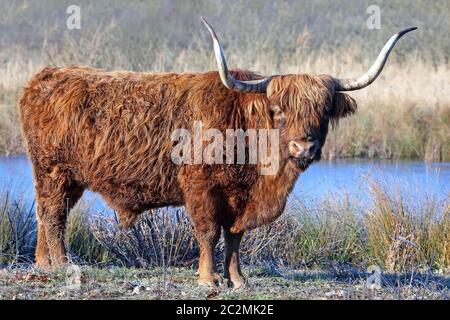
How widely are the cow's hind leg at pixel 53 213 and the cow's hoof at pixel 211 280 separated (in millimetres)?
1265

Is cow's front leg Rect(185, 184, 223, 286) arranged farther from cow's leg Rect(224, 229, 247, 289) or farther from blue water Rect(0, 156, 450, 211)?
blue water Rect(0, 156, 450, 211)

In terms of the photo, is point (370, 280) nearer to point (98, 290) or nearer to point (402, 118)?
point (98, 290)

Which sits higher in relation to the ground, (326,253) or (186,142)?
(186,142)

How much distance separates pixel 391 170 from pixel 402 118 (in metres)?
3.37

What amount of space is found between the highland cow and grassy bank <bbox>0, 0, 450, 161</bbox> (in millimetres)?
8365

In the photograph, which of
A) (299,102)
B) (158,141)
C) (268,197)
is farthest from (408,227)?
(158,141)

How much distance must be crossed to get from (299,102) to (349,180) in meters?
5.91

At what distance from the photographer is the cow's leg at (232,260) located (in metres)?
8.18

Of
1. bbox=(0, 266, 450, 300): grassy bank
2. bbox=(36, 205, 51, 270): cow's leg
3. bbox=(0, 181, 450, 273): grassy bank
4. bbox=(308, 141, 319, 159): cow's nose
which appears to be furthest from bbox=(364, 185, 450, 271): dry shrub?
bbox=(36, 205, 51, 270): cow's leg

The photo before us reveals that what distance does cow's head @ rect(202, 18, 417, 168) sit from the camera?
25.5ft

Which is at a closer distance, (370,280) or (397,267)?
(370,280)

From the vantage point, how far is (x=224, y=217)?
26.9ft
